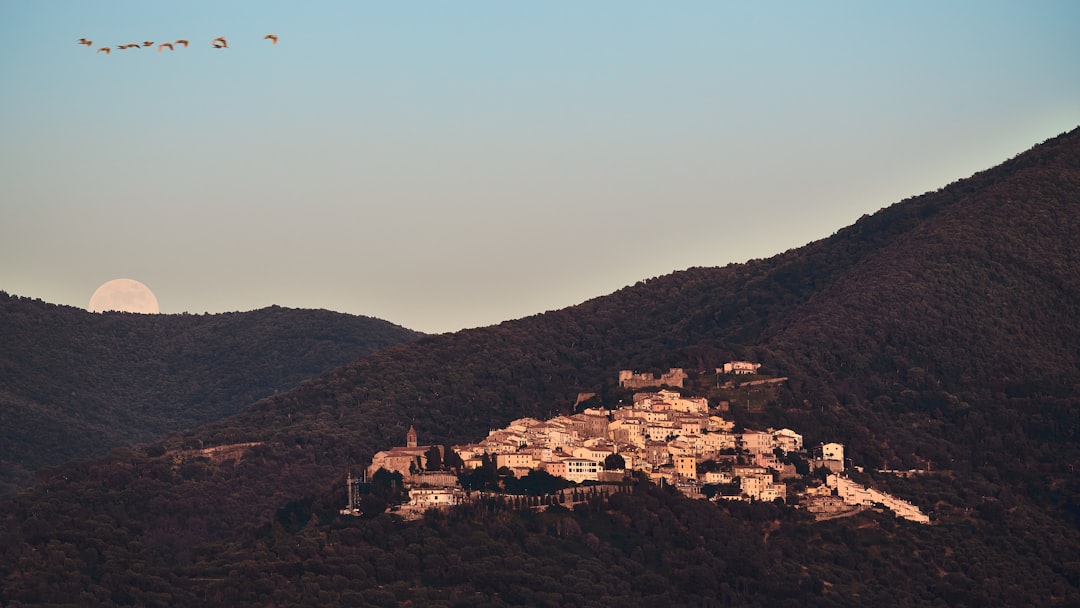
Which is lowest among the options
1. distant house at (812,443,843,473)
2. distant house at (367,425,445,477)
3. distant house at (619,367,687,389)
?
distant house at (812,443,843,473)

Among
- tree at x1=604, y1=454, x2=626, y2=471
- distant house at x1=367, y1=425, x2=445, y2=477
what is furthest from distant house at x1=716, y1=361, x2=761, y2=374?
distant house at x1=367, y1=425, x2=445, y2=477

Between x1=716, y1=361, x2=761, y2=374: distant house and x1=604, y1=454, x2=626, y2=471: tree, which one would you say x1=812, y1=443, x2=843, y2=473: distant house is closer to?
x1=604, y1=454, x2=626, y2=471: tree

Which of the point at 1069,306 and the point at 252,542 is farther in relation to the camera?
the point at 1069,306

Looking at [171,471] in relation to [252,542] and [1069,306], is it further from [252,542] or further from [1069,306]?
[1069,306]

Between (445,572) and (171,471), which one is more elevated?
(171,471)

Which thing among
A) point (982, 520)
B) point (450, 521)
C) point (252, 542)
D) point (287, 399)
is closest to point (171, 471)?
point (287, 399)

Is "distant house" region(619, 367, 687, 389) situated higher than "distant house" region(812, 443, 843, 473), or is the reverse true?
"distant house" region(619, 367, 687, 389)

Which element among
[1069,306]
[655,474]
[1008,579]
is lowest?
[1008,579]
